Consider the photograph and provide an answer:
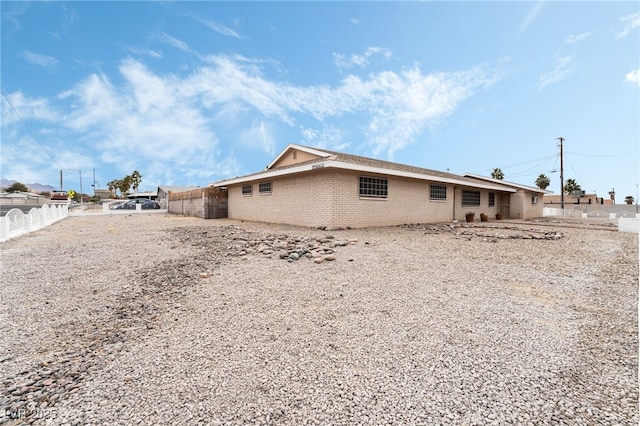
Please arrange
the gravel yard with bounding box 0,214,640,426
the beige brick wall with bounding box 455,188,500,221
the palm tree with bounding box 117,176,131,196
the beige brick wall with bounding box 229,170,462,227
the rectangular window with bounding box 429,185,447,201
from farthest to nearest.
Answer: the palm tree with bounding box 117,176,131,196 → the beige brick wall with bounding box 455,188,500,221 → the rectangular window with bounding box 429,185,447,201 → the beige brick wall with bounding box 229,170,462,227 → the gravel yard with bounding box 0,214,640,426

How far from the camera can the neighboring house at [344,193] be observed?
1184 centimetres

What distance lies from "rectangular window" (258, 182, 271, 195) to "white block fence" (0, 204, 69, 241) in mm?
9776

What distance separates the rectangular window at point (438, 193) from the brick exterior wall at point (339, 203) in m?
0.28

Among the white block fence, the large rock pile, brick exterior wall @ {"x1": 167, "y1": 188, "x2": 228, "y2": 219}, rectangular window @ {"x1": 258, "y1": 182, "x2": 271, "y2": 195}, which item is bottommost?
the large rock pile

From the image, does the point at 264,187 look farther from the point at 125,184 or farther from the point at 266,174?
the point at 125,184

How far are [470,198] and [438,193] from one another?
181 inches

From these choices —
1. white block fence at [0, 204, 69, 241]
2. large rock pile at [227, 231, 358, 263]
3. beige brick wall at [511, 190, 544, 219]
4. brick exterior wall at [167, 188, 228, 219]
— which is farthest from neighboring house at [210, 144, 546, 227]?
white block fence at [0, 204, 69, 241]

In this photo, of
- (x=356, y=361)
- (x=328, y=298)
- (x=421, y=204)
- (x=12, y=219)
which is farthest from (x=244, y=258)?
(x=421, y=204)

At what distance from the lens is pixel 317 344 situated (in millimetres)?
2736

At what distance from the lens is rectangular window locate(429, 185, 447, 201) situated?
1636cm

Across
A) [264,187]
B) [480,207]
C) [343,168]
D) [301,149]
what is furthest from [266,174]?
[480,207]

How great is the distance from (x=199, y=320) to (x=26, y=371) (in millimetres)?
1394

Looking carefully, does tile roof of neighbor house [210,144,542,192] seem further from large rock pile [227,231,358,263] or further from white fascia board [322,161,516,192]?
large rock pile [227,231,358,263]

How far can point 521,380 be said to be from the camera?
2.24 metres
